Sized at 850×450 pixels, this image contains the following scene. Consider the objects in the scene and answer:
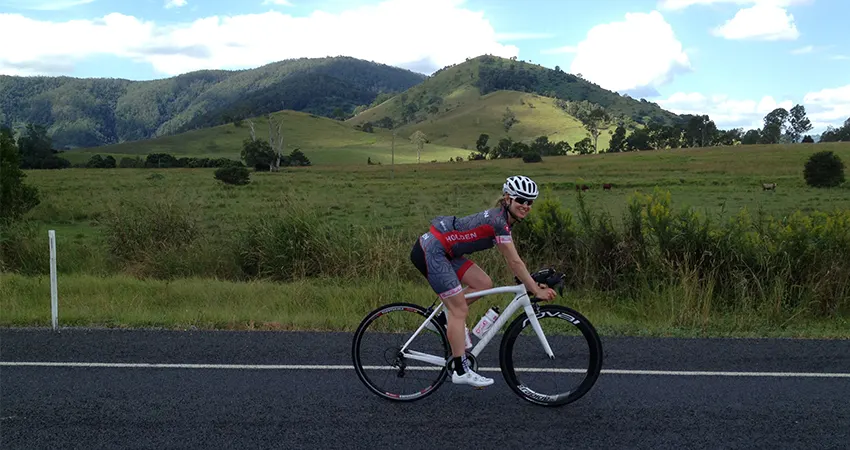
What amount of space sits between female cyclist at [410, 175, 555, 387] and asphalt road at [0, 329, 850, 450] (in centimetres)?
54

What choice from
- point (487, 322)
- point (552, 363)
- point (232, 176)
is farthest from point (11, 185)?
point (232, 176)

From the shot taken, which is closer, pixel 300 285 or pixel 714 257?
pixel 714 257

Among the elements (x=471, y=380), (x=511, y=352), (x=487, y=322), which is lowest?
(x=471, y=380)

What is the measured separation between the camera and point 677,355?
7.37 m

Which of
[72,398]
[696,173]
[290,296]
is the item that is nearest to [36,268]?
[290,296]

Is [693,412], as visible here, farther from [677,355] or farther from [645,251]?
[645,251]

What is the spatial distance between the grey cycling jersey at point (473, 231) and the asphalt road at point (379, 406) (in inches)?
53.8

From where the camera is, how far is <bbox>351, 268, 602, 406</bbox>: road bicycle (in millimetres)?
5773

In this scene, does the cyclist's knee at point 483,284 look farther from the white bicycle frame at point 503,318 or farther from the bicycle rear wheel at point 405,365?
the bicycle rear wheel at point 405,365

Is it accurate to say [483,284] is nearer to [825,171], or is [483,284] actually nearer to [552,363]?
[552,363]

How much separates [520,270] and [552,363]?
1.12 metres

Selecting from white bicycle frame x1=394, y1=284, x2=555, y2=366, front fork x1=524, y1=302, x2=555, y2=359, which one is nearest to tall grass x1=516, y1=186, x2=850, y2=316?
front fork x1=524, y1=302, x2=555, y2=359

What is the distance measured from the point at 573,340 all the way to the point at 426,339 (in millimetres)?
1418

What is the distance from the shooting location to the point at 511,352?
19.2 ft
